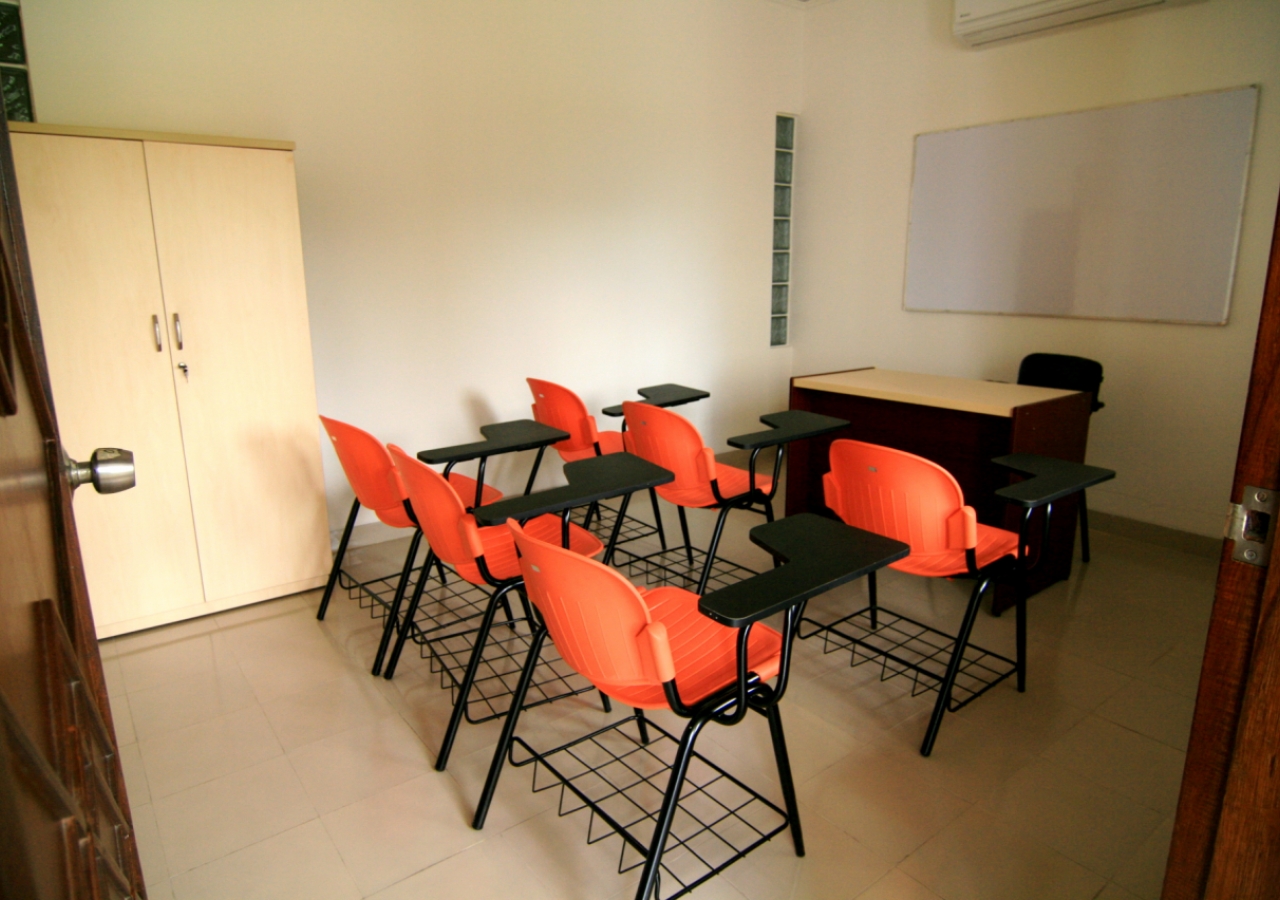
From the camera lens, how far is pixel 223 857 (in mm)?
1865

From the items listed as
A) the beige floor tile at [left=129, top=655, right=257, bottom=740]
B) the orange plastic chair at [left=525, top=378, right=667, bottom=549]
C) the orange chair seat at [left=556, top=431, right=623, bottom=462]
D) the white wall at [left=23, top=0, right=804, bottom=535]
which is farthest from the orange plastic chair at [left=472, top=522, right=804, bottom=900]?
the white wall at [left=23, top=0, right=804, bottom=535]

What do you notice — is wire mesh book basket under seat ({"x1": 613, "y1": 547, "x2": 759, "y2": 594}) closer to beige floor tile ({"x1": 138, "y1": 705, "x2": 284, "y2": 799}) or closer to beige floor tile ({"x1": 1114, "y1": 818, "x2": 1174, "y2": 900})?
beige floor tile ({"x1": 138, "y1": 705, "x2": 284, "y2": 799})

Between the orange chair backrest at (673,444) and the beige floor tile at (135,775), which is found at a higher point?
the orange chair backrest at (673,444)

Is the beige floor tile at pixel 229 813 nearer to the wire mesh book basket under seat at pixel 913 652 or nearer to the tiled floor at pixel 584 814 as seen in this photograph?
the tiled floor at pixel 584 814

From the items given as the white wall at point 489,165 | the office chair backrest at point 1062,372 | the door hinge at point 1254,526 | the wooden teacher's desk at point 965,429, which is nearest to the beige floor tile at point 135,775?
the white wall at point 489,165

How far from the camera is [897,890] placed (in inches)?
68.0

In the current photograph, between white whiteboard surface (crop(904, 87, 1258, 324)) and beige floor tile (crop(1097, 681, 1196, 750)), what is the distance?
2.01m

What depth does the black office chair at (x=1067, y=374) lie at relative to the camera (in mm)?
3668

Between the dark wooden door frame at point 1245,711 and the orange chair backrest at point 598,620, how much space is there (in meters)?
0.81

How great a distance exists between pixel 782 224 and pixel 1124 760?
14.0 ft

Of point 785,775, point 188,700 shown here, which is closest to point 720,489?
point 785,775

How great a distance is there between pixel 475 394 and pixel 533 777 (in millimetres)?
2525

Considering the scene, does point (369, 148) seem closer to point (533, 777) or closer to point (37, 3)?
point (37, 3)

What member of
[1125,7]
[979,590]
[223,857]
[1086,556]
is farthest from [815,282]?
[223,857]
